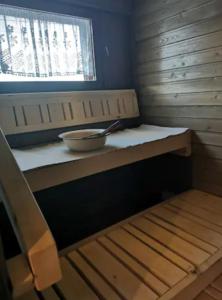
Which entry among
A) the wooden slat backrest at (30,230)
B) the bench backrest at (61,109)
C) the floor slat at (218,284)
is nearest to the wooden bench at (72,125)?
the bench backrest at (61,109)

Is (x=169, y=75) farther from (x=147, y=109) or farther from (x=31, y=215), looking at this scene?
(x=31, y=215)

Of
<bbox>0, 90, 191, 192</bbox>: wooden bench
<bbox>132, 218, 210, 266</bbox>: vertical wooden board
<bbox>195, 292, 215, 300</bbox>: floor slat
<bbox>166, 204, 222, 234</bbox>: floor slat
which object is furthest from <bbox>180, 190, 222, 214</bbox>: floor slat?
<bbox>195, 292, 215, 300</bbox>: floor slat

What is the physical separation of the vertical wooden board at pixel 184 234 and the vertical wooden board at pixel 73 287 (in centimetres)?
60

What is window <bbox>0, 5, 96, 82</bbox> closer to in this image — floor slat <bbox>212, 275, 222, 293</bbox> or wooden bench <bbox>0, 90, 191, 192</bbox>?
wooden bench <bbox>0, 90, 191, 192</bbox>

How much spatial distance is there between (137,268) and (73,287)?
0.31 metres

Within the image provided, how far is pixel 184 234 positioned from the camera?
1.37 m

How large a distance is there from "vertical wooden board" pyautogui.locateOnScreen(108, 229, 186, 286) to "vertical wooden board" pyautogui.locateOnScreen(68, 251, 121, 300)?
21 centimetres

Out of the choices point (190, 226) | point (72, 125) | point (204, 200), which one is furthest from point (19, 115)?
point (204, 200)

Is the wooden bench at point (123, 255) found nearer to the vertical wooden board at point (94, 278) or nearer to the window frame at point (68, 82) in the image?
the vertical wooden board at point (94, 278)

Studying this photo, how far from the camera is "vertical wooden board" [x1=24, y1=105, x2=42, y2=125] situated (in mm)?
1604

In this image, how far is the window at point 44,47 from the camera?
1.56 m

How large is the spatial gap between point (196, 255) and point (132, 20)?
1885 millimetres

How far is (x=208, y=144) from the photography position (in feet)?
5.77

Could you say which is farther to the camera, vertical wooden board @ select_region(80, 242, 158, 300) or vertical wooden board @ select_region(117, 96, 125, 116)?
vertical wooden board @ select_region(117, 96, 125, 116)
